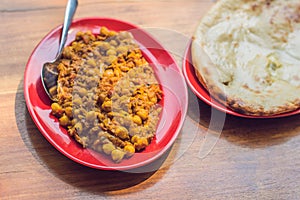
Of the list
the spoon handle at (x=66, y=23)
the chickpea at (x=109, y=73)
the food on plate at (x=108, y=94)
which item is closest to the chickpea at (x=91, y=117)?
the food on plate at (x=108, y=94)

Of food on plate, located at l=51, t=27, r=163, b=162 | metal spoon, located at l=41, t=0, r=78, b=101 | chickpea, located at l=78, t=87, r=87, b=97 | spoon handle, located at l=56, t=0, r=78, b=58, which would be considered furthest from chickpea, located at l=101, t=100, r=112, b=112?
spoon handle, located at l=56, t=0, r=78, b=58

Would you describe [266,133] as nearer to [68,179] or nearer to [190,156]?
[190,156]

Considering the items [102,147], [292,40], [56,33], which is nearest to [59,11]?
[56,33]

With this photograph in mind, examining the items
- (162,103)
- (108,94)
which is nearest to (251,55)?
(162,103)

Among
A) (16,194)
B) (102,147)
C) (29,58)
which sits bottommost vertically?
(16,194)

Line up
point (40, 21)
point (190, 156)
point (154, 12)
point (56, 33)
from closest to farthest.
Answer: point (190, 156)
point (56, 33)
point (40, 21)
point (154, 12)

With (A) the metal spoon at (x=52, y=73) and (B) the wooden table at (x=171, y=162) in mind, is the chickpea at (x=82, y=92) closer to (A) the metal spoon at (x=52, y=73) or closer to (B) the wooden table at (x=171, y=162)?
(A) the metal spoon at (x=52, y=73)

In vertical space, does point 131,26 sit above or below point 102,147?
above

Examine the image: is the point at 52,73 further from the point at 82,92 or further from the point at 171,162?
the point at 171,162
